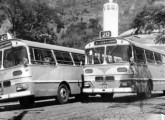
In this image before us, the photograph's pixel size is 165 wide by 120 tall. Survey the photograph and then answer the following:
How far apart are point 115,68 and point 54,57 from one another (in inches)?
107

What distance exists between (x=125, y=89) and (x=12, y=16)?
21734 mm

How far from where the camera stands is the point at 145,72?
15.3m

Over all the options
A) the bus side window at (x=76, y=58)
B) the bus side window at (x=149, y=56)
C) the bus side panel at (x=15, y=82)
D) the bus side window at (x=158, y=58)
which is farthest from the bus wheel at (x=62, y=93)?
the bus side window at (x=158, y=58)

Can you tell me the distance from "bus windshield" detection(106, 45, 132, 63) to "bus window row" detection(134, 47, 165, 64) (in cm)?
72

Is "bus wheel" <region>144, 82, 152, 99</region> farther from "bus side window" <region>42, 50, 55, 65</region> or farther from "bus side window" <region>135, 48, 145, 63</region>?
"bus side window" <region>42, 50, 55, 65</region>

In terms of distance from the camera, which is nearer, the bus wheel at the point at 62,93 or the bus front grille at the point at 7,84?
the bus front grille at the point at 7,84

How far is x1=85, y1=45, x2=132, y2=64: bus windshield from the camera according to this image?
13.5 m

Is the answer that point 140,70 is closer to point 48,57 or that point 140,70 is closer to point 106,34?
point 106,34

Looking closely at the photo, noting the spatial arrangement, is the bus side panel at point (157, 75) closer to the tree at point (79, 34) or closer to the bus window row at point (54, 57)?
the bus window row at point (54, 57)

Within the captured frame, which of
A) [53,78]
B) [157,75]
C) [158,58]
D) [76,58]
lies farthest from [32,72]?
[158,58]

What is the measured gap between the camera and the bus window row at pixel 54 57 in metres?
12.2

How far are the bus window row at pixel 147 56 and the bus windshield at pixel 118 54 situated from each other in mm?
719

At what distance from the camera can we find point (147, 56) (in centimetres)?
1595

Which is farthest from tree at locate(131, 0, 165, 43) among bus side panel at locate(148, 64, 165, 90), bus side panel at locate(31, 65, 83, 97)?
bus side panel at locate(31, 65, 83, 97)
